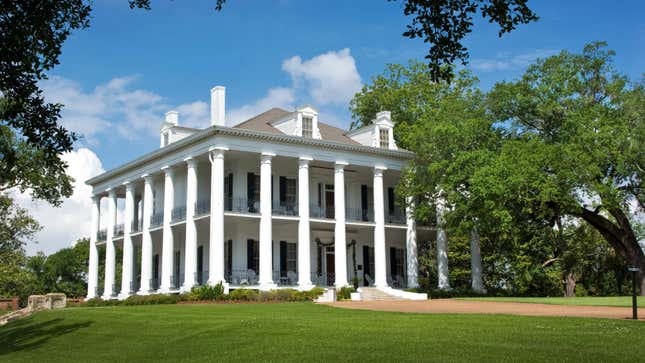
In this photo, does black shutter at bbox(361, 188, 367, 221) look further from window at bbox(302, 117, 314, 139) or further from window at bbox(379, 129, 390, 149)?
window at bbox(302, 117, 314, 139)

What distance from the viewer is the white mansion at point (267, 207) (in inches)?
1459

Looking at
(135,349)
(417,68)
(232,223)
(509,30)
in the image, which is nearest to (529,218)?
(232,223)

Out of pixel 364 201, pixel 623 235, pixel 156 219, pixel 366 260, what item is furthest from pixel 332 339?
pixel 156 219

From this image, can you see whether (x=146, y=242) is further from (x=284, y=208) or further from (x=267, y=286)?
(x=267, y=286)

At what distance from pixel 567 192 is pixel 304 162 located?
13222 mm

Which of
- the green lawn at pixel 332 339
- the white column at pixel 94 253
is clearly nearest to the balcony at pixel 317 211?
the white column at pixel 94 253

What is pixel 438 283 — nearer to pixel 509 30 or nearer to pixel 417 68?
pixel 417 68

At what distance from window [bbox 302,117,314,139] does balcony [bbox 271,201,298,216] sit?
165 inches

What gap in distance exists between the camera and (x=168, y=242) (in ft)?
129

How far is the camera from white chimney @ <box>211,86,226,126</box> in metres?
37.1

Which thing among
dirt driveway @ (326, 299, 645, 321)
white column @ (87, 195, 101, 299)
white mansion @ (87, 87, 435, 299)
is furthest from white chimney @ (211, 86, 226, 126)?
white column @ (87, 195, 101, 299)

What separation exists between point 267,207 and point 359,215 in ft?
27.8

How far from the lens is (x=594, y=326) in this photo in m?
16.0

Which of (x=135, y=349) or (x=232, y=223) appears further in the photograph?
(x=232, y=223)
